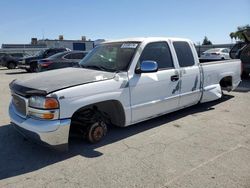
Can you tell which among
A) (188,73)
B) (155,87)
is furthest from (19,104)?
(188,73)

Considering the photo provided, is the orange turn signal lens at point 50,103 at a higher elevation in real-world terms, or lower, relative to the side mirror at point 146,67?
lower

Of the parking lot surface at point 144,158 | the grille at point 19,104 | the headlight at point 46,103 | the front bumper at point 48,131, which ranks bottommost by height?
the parking lot surface at point 144,158

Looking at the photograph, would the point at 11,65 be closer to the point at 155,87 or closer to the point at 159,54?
the point at 159,54

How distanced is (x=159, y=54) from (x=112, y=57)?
983 millimetres

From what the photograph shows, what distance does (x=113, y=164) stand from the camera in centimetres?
357

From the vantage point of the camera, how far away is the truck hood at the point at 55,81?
142 inches

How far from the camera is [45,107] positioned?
3.47 m

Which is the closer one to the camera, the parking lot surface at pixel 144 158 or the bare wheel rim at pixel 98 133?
the parking lot surface at pixel 144 158

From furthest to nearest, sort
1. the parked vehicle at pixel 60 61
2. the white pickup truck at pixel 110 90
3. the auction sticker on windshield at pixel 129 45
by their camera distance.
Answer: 1. the parked vehicle at pixel 60 61
2. the auction sticker on windshield at pixel 129 45
3. the white pickup truck at pixel 110 90

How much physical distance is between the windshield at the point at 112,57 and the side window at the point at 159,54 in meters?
0.25

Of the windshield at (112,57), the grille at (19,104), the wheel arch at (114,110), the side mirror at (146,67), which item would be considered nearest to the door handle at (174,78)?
the side mirror at (146,67)

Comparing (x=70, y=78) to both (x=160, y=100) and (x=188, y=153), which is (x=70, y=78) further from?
(x=188, y=153)

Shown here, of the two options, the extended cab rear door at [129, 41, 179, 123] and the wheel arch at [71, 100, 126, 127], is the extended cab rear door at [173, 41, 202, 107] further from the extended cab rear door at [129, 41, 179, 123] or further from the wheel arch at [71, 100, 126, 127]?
the wheel arch at [71, 100, 126, 127]

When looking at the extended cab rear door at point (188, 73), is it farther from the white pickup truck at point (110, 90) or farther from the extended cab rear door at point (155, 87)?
the extended cab rear door at point (155, 87)
